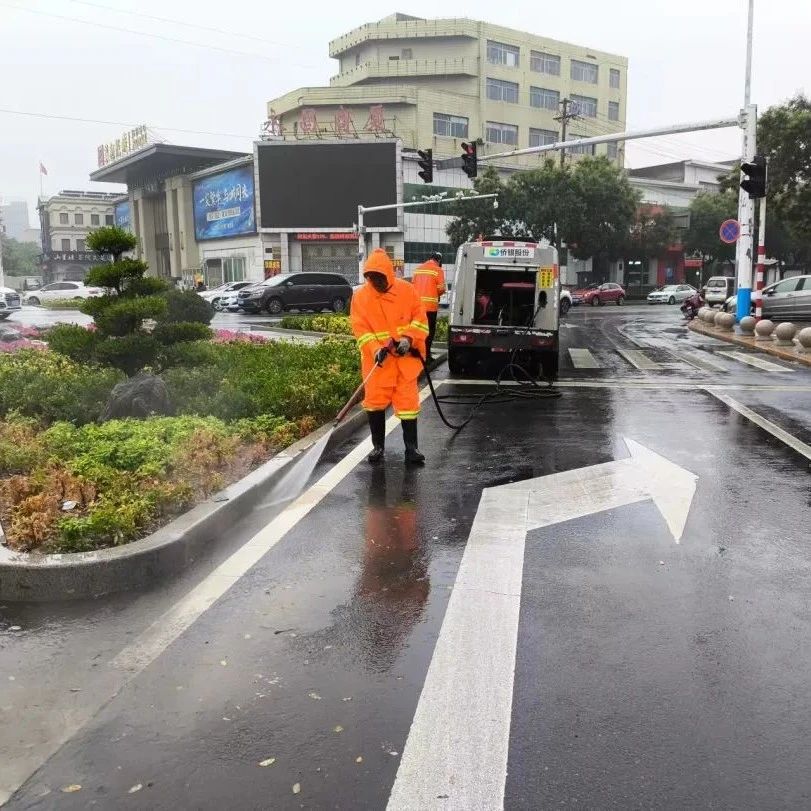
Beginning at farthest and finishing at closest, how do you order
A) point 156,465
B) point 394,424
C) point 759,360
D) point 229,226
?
point 229,226 → point 759,360 → point 394,424 → point 156,465

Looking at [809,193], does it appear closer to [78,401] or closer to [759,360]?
[759,360]

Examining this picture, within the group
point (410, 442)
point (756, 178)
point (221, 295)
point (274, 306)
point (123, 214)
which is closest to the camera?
point (410, 442)

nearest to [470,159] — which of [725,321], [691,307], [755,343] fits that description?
[725,321]

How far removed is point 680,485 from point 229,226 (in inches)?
2007

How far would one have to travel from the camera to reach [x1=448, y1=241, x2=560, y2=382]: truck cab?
1281 centimetres

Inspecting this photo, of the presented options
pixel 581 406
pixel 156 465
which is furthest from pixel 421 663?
pixel 581 406

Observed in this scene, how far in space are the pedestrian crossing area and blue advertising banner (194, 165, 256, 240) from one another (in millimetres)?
37071

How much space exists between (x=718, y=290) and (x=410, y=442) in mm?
34242

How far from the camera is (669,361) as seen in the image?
16250 mm

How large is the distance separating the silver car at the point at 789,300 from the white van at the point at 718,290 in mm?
11493

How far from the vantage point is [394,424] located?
926cm

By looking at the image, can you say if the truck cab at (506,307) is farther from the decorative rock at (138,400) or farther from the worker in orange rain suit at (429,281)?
the decorative rock at (138,400)

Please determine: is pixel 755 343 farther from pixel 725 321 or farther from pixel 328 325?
pixel 328 325

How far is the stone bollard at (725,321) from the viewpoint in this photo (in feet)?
77.7
